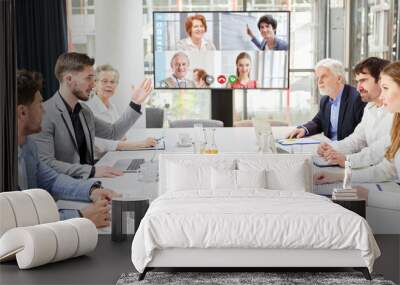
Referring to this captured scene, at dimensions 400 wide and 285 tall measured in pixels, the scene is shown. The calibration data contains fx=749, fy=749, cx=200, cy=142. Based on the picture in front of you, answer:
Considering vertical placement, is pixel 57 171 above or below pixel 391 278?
above

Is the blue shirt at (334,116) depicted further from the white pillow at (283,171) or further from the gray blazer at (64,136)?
the gray blazer at (64,136)

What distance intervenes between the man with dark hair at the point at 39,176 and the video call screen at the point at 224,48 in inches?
54.8

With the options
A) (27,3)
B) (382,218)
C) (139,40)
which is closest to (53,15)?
(27,3)

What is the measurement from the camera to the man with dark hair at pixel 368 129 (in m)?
8.38

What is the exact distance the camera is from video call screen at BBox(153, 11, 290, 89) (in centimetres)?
855

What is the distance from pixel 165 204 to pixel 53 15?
3.06 meters

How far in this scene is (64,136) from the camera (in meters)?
8.56

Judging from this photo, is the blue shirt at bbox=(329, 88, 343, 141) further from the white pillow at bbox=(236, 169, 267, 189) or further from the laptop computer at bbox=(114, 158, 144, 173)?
the laptop computer at bbox=(114, 158, 144, 173)

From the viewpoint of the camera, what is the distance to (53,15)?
8.56 meters

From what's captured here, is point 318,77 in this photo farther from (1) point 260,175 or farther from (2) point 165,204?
(2) point 165,204

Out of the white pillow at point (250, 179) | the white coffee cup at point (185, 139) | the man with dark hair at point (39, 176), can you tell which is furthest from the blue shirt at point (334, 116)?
the man with dark hair at point (39, 176)

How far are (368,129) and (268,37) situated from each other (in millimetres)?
1540

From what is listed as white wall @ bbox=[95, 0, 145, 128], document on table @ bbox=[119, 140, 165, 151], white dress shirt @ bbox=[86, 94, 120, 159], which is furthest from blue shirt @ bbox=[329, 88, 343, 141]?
white dress shirt @ bbox=[86, 94, 120, 159]

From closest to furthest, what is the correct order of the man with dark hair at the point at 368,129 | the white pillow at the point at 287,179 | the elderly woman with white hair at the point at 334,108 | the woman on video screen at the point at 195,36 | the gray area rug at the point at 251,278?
the gray area rug at the point at 251,278 → the white pillow at the point at 287,179 → the man with dark hair at the point at 368,129 → the elderly woman with white hair at the point at 334,108 → the woman on video screen at the point at 195,36
